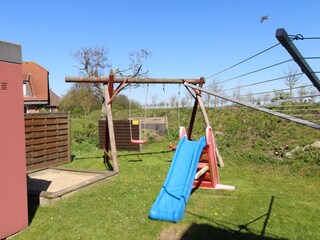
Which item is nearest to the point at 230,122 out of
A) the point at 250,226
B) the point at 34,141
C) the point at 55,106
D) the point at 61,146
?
the point at 61,146

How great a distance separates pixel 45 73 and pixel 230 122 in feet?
76.3

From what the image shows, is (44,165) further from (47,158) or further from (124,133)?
(124,133)

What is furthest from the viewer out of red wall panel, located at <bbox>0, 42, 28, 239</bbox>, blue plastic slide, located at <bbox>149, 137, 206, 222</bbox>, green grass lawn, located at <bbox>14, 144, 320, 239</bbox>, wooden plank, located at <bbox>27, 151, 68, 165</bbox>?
wooden plank, located at <bbox>27, 151, 68, 165</bbox>

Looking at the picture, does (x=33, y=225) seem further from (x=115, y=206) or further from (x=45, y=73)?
(x=45, y=73)

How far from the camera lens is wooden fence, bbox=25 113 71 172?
379 inches

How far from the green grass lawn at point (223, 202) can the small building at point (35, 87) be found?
774 inches

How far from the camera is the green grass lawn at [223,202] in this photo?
466 cm

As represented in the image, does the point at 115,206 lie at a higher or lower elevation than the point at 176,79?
lower

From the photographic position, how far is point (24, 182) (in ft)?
15.3

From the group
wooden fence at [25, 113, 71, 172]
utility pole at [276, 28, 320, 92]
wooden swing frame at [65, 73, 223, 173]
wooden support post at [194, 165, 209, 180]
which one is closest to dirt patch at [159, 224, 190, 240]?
wooden support post at [194, 165, 209, 180]

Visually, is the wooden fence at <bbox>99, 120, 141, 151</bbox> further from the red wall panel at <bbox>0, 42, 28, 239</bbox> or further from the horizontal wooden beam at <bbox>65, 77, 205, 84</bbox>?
the red wall panel at <bbox>0, 42, 28, 239</bbox>

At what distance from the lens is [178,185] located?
18.8 feet

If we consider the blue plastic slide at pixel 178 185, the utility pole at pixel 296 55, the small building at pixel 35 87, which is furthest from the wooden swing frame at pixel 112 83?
the small building at pixel 35 87

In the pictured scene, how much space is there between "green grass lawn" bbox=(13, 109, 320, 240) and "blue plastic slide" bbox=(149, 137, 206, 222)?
0.18m
